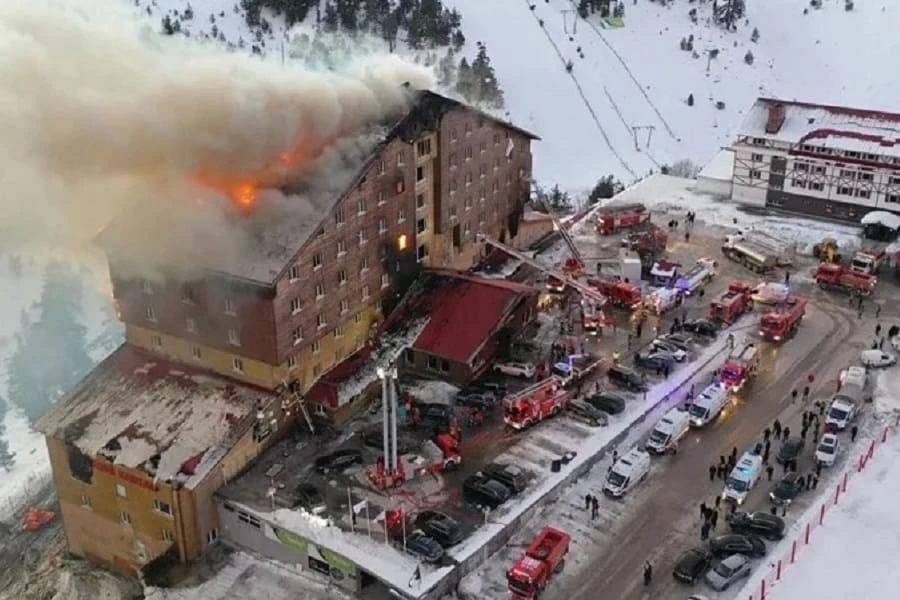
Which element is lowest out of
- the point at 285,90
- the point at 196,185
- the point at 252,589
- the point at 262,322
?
the point at 252,589

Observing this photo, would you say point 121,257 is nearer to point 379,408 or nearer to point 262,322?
point 262,322

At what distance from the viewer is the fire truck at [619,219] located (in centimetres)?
6638

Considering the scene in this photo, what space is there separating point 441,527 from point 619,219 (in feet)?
111

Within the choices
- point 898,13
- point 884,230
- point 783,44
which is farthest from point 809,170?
point 898,13

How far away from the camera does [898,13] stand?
14512 centimetres

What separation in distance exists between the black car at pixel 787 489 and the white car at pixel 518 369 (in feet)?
41.2

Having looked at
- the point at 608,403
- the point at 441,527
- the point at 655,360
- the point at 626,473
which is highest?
the point at 655,360

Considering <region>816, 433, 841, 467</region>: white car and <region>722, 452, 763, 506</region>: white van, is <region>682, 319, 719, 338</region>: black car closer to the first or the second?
<region>816, 433, 841, 467</region>: white car

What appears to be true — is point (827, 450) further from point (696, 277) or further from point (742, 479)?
point (696, 277)

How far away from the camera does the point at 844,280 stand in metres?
58.4

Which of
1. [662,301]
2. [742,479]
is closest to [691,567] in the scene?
[742,479]

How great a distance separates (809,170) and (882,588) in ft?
126

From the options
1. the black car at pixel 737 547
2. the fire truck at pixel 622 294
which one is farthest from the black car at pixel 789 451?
the fire truck at pixel 622 294

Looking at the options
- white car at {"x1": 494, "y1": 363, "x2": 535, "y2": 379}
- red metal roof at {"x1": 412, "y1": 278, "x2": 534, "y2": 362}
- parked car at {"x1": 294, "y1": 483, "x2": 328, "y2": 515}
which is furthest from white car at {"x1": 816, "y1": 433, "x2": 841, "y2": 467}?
parked car at {"x1": 294, "y1": 483, "x2": 328, "y2": 515}
